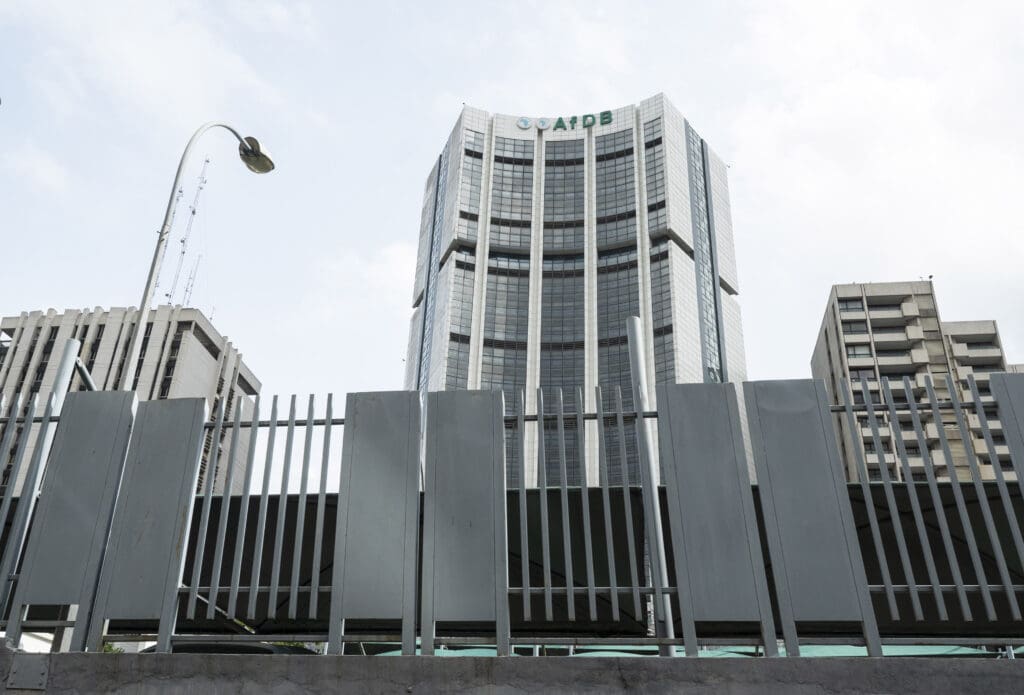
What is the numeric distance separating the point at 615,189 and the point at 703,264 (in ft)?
53.8

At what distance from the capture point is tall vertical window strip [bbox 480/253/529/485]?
3728 inches

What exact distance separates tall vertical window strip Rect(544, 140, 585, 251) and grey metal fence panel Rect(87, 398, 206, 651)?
100 meters

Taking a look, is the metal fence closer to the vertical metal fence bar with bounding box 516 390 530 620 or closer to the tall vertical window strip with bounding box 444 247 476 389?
the vertical metal fence bar with bounding box 516 390 530 620

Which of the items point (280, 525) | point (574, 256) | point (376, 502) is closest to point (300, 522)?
point (280, 525)

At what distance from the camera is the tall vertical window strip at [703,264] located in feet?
313

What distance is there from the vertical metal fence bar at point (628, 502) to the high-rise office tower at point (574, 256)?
270 ft

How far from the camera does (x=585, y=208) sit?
108 m

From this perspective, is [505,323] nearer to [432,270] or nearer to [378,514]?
[432,270]

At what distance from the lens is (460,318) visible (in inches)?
3816

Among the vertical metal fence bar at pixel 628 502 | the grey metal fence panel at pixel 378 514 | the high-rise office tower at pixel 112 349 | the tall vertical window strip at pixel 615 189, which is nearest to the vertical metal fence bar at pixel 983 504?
the vertical metal fence bar at pixel 628 502

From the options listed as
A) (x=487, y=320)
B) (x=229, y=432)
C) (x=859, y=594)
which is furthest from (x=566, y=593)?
(x=487, y=320)

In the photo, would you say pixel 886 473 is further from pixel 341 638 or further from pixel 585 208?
pixel 585 208

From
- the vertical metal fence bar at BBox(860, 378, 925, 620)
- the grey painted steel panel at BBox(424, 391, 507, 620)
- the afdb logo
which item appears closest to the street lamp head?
the grey painted steel panel at BBox(424, 391, 507, 620)

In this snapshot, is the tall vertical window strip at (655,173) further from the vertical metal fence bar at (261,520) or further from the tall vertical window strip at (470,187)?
the vertical metal fence bar at (261,520)
